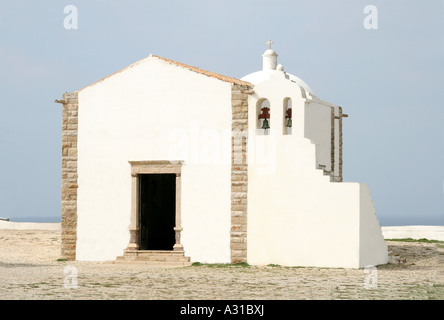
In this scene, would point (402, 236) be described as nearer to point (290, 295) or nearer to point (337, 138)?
point (337, 138)

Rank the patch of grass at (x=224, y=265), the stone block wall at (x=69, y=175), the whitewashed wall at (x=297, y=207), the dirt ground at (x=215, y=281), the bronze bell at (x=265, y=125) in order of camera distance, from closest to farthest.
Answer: the dirt ground at (x=215, y=281) → the whitewashed wall at (x=297, y=207) → the patch of grass at (x=224, y=265) → the bronze bell at (x=265, y=125) → the stone block wall at (x=69, y=175)

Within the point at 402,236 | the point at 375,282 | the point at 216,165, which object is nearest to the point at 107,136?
the point at 216,165

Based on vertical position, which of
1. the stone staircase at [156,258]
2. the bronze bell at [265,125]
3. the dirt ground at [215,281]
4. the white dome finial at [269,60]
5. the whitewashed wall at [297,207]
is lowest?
the dirt ground at [215,281]

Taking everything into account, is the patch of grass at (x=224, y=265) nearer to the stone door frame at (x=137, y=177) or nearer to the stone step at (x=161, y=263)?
the stone step at (x=161, y=263)

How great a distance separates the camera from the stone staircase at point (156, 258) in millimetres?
20469

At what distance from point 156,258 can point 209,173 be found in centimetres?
269

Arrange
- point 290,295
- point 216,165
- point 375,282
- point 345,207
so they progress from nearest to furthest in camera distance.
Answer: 1. point 290,295
2. point 375,282
3. point 345,207
4. point 216,165

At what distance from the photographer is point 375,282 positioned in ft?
52.9

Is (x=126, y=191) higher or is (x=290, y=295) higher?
(x=126, y=191)

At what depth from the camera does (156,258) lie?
20.8 m

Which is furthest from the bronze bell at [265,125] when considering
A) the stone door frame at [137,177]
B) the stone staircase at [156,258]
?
the stone staircase at [156,258]

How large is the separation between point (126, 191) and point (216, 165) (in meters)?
2.69

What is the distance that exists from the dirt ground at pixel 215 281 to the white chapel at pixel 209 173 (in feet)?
2.36

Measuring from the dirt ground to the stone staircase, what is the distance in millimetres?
533
